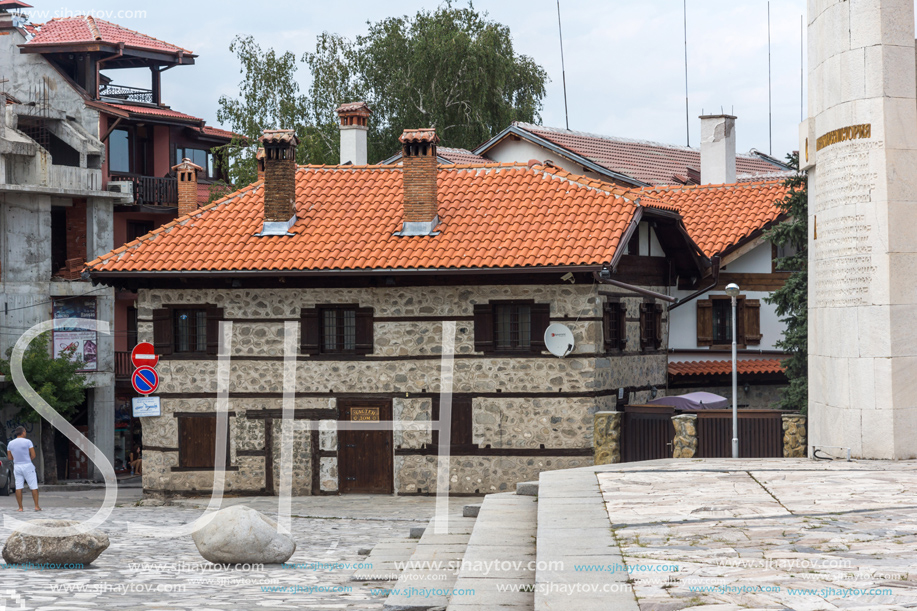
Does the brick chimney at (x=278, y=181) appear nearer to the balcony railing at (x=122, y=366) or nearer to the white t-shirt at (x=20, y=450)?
the white t-shirt at (x=20, y=450)

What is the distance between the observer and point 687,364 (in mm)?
25375

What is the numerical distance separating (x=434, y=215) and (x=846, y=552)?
13980mm

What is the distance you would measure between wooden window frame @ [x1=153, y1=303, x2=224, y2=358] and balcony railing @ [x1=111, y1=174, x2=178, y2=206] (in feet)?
49.1

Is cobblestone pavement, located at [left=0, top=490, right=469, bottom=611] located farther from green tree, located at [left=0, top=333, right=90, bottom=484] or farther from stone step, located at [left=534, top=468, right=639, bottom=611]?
green tree, located at [left=0, top=333, right=90, bottom=484]

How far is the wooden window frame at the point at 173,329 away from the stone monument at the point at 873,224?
38.6 ft

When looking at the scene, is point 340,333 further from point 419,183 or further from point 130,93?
point 130,93

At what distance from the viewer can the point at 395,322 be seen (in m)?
20.6

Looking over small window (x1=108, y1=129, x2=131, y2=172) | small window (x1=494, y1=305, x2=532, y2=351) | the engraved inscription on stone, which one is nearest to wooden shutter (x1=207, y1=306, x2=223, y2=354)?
small window (x1=494, y1=305, x2=532, y2=351)

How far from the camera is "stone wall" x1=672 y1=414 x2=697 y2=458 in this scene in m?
18.6

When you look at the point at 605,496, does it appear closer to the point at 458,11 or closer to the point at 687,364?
→ the point at 687,364

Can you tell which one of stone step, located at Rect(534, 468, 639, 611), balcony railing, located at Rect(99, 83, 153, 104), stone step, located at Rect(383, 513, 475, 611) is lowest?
stone step, located at Rect(383, 513, 475, 611)

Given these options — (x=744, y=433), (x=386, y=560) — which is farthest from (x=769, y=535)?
(x=744, y=433)

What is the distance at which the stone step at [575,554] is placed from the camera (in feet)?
23.1

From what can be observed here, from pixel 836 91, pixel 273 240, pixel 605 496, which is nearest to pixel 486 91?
pixel 273 240
